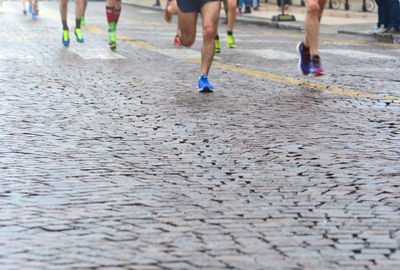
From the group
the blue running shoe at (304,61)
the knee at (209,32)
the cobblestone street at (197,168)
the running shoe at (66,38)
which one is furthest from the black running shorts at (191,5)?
the running shoe at (66,38)

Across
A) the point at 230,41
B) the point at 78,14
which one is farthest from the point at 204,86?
the point at 78,14

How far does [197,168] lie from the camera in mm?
6270

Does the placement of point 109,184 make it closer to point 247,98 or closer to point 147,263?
point 147,263

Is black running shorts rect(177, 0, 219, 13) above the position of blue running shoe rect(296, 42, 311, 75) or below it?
above

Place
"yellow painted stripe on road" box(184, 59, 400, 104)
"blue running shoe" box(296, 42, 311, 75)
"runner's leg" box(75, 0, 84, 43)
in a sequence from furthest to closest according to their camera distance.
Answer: "runner's leg" box(75, 0, 84, 43), "blue running shoe" box(296, 42, 311, 75), "yellow painted stripe on road" box(184, 59, 400, 104)

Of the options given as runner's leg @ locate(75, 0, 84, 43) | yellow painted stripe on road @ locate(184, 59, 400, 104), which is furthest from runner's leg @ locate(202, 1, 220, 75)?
runner's leg @ locate(75, 0, 84, 43)

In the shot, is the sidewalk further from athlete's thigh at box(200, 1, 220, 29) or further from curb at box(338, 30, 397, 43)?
athlete's thigh at box(200, 1, 220, 29)

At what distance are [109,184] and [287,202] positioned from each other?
1.03 meters

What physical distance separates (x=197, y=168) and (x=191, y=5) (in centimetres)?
412

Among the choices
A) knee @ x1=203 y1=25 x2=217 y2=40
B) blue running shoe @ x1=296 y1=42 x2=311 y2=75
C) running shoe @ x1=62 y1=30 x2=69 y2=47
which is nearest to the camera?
knee @ x1=203 y1=25 x2=217 y2=40

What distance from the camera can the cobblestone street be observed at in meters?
4.41

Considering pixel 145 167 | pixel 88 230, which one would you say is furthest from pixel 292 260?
pixel 145 167

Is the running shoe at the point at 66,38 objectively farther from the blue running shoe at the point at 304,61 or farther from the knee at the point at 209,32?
the knee at the point at 209,32

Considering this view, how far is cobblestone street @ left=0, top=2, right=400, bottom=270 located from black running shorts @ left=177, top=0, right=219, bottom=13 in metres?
0.79
